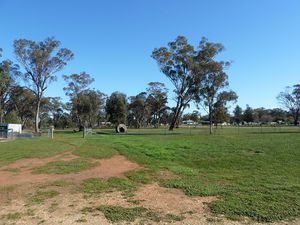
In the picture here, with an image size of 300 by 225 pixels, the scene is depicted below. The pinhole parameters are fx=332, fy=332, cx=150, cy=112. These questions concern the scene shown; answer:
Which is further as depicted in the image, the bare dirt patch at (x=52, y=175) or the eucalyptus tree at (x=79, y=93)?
the eucalyptus tree at (x=79, y=93)

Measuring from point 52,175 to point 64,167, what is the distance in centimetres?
148

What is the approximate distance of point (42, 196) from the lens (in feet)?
27.8

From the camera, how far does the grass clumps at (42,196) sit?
8008mm

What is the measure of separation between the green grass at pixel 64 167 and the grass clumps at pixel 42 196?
313 cm

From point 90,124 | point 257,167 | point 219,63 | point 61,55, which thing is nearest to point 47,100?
point 90,124

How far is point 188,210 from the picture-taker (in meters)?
7.35

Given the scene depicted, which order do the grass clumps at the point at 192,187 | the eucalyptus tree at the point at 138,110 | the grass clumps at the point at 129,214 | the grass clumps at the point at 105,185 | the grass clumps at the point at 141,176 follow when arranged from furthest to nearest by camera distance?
the eucalyptus tree at the point at 138,110 < the grass clumps at the point at 141,176 < the grass clumps at the point at 105,185 < the grass clumps at the point at 192,187 < the grass clumps at the point at 129,214

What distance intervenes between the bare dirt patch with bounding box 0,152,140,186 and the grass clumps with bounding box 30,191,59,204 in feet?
5.90

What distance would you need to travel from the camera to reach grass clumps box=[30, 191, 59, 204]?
8.01 m

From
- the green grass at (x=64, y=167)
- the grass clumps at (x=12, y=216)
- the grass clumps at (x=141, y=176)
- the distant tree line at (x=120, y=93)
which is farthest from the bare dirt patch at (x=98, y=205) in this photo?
the distant tree line at (x=120, y=93)

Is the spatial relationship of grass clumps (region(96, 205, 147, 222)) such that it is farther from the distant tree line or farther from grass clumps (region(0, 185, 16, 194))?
the distant tree line

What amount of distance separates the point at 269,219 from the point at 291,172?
597cm

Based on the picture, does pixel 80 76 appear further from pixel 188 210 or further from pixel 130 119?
pixel 188 210

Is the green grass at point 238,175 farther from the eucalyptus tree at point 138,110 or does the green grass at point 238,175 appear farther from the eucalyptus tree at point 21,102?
the eucalyptus tree at point 138,110
